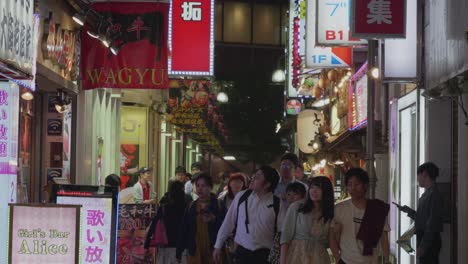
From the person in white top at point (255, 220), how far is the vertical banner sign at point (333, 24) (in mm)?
4718

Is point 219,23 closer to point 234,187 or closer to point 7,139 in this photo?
point 234,187

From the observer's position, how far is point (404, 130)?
15289mm

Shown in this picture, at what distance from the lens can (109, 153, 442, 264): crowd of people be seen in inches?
384

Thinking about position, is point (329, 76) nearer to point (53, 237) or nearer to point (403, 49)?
point (403, 49)

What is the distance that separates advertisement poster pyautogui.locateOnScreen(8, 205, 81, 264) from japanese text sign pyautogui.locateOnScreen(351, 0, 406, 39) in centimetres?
476

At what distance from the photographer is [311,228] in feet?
33.1

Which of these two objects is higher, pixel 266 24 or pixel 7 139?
pixel 266 24

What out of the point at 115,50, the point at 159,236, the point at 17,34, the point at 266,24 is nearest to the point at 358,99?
the point at 115,50

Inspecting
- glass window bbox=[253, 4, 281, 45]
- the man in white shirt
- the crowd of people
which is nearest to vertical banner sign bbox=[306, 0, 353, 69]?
the crowd of people

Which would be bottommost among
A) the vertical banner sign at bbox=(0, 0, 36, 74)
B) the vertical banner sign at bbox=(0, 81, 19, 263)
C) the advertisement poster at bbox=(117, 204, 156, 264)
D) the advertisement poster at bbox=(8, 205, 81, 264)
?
the advertisement poster at bbox=(117, 204, 156, 264)

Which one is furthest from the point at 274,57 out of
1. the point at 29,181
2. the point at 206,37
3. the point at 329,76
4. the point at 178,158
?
the point at 29,181

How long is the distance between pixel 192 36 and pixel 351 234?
29.7ft

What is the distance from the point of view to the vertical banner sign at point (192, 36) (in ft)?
57.5

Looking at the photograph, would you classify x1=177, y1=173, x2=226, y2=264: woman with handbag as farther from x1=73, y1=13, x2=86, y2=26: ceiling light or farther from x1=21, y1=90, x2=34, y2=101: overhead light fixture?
x1=73, y1=13, x2=86, y2=26: ceiling light
